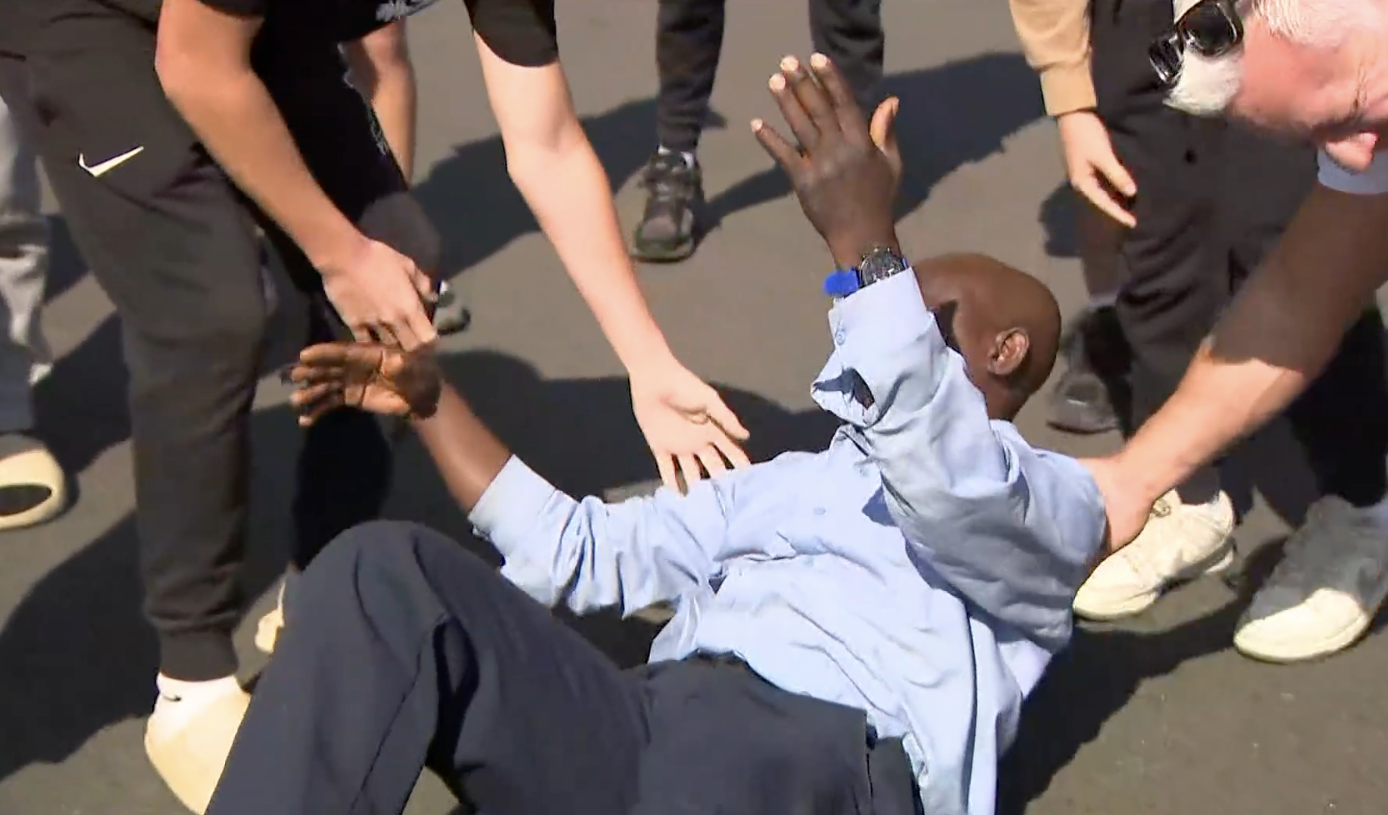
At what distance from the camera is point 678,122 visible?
4117mm

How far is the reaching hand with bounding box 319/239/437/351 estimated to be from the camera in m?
2.04

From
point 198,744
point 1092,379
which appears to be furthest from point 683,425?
point 1092,379

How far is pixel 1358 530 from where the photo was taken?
8.23 ft

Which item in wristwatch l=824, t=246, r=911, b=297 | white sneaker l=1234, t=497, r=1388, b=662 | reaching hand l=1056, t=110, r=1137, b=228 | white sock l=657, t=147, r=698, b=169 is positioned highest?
wristwatch l=824, t=246, r=911, b=297

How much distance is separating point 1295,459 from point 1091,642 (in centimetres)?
68

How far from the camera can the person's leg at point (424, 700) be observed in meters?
1.60

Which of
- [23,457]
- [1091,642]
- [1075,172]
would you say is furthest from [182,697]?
[1075,172]

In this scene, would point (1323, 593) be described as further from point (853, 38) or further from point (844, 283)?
point (853, 38)

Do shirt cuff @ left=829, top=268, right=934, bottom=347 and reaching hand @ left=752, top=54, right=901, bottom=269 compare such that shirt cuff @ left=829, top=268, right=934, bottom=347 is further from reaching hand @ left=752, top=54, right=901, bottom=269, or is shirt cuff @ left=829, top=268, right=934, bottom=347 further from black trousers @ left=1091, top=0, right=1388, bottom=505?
black trousers @ left=1091, top=0, right=1388, bottom=505

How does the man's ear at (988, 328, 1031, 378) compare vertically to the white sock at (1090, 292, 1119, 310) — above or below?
above

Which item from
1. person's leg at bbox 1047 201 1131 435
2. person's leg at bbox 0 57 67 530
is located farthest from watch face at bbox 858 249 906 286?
person's leg at bbox 0 57 67 530

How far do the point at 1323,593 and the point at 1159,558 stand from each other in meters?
0.25

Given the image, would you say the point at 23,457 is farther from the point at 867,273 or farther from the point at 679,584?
the point at 867,273

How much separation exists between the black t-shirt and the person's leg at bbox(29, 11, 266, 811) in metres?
0.11
